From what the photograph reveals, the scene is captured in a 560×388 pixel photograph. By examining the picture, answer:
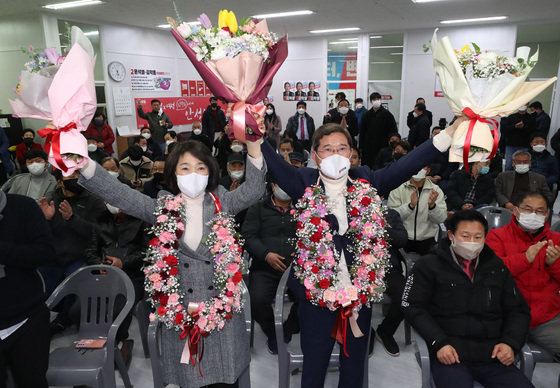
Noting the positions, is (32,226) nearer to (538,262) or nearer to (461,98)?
(461,98)

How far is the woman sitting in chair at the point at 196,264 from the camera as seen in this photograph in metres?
2.20

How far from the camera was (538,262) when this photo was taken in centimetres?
275

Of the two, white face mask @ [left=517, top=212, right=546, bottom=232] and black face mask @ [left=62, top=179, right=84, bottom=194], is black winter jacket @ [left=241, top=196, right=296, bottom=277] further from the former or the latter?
white face mask @ [left=517, top=212, right=546, bottom=232]

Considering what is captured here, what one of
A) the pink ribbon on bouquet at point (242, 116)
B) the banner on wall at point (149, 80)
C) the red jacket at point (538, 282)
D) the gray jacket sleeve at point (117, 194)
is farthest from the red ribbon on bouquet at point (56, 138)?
the banner on wall at point (149, 80)

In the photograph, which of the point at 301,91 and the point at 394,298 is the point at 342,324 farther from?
the point at 301,91

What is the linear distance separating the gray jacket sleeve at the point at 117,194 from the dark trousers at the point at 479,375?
1974 mm

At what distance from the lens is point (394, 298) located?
11.0 ft

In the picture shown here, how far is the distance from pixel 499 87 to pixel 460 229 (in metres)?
1.02

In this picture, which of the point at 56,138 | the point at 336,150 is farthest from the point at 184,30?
the point at 336,150

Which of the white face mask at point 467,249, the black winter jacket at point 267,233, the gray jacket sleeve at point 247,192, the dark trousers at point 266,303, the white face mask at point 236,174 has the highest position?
the gray jacket sleeve at point 247,192

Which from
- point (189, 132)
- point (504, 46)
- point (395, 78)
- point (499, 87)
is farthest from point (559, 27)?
point (499, 87)

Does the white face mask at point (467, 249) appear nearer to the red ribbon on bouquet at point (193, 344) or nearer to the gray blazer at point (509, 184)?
the red ribbon on bouquet at point (193, 344)

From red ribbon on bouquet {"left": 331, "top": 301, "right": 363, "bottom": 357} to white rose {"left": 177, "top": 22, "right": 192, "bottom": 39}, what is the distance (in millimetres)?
1722

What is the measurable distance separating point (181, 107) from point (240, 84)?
11.7 meters
